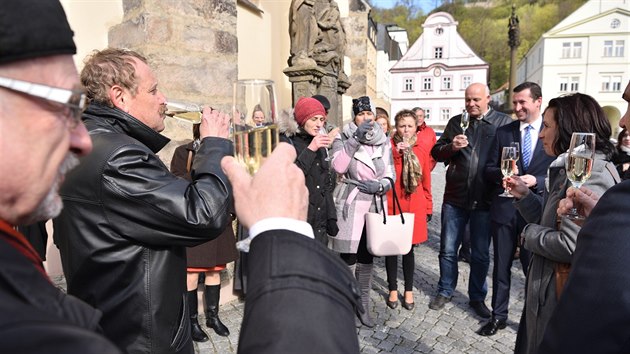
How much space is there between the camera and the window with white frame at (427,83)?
55.8m

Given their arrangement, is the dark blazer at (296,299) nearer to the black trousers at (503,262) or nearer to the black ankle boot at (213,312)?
the black ankle boot at (213,312)

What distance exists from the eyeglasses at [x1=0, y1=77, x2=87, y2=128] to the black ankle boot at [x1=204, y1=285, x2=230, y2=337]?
3.52 metres

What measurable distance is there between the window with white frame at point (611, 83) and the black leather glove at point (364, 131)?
54.9 metres

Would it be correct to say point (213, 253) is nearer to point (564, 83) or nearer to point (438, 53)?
point (564, 83)

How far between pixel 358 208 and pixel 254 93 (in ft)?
11.0

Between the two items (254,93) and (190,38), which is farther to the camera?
(190,38)

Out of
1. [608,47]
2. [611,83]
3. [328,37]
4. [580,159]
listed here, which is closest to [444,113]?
[611,83]

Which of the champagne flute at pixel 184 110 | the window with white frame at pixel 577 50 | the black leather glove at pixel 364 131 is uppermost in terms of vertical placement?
the window with white frame at pixel 577 50

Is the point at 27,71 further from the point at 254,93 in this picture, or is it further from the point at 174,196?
the point at 174,196

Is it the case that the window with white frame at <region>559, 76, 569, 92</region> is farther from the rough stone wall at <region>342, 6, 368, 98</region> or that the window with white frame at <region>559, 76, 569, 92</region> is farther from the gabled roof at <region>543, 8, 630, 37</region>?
the rough stone wall at <region>342, 6, 368, 98</region>

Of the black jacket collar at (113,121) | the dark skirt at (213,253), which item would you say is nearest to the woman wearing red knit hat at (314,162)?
the dark skirt at (213,253)

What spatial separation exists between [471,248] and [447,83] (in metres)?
53.9

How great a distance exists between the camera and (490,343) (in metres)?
3.98

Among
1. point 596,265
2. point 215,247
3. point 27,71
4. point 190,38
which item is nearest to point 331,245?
point 215,247
